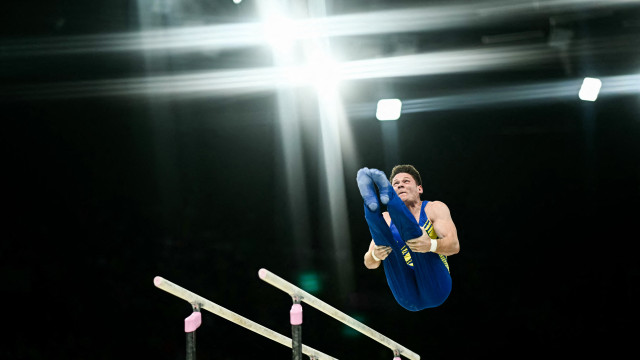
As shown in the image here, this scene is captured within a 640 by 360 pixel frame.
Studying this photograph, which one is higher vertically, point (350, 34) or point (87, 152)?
point (350, 34)

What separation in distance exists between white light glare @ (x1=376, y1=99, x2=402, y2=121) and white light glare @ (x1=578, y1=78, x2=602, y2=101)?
190 cm

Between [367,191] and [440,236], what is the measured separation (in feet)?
2.82

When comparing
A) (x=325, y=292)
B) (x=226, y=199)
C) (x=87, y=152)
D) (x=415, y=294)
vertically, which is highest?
(x=87, y=152)

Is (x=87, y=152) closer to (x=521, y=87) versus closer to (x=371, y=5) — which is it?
(x=371, y=5)

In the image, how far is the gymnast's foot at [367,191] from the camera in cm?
303

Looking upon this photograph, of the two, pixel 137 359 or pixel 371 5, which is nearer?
pixel 371 5

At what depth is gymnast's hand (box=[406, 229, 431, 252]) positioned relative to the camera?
3.33 meters

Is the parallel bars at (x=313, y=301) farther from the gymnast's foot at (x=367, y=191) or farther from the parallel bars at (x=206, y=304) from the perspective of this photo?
the gymnast's foot at (x=367, y=191)

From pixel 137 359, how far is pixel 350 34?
167 inches

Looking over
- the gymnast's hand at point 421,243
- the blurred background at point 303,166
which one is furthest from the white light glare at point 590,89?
the gymnast's hand at point 421,243

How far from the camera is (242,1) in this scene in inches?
209

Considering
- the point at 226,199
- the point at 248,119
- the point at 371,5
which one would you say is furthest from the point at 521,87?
the point at 226,199

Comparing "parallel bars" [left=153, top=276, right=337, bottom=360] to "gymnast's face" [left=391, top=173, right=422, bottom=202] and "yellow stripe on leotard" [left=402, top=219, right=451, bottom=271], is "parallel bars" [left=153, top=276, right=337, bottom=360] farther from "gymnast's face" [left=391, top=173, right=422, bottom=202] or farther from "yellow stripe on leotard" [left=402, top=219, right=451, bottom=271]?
"gymnast's face" [left=391, top=173, right=422, bottom=202]

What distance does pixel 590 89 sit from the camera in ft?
18.2
